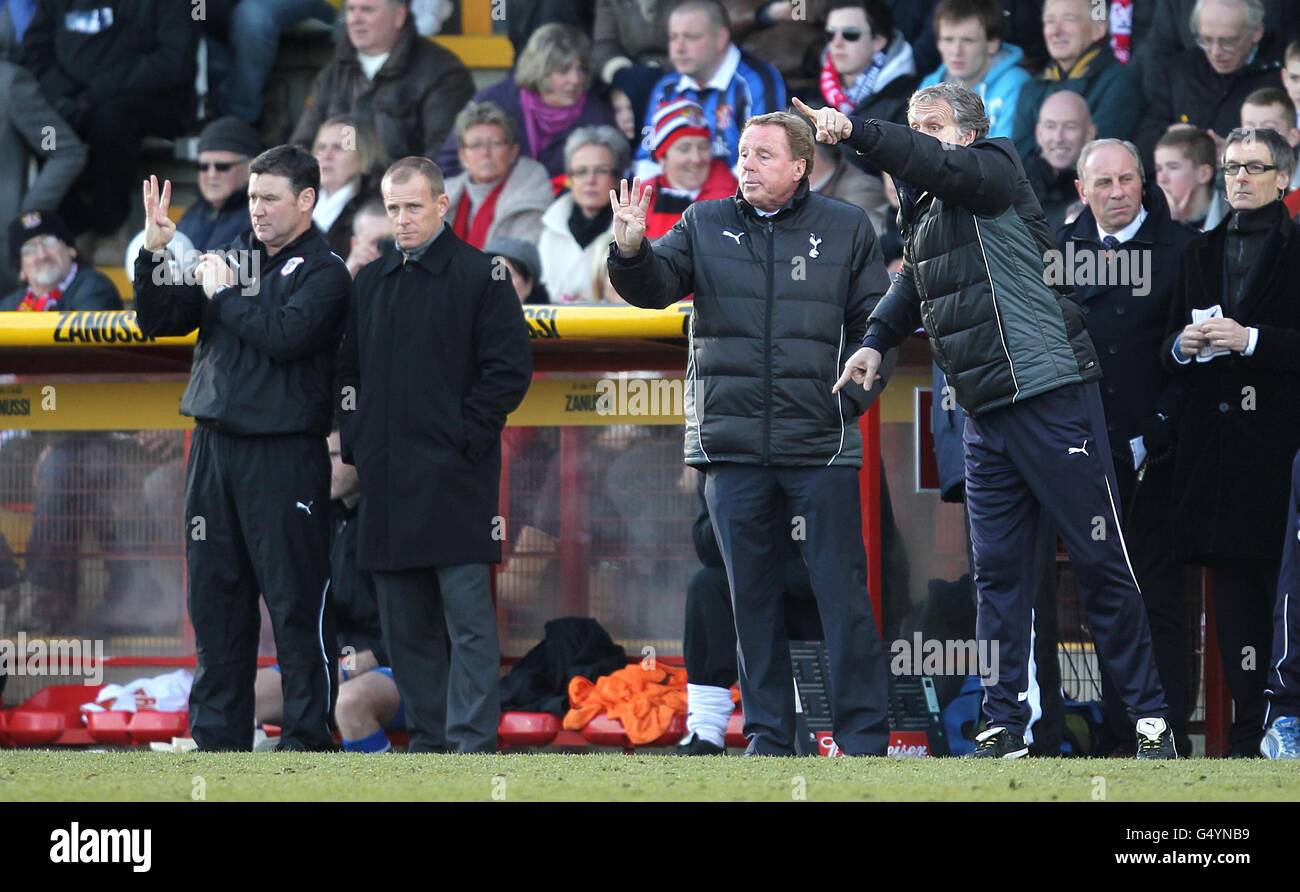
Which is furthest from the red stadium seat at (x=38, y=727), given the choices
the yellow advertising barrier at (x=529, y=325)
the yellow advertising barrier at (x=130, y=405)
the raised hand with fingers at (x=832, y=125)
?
the raised hand with fingers at (x=832, y=125)

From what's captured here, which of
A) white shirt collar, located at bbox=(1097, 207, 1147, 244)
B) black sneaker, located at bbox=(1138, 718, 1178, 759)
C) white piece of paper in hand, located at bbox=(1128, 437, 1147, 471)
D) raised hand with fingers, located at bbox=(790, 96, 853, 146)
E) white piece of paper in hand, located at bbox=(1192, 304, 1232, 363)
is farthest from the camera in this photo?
white shirt collar, located at bbox=(1097, 207, 1147, 244)

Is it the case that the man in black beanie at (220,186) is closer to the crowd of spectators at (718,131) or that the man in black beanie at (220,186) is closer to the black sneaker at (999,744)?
the crowd of spectators at (718,131)

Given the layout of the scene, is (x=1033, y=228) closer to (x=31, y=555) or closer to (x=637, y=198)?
(x=637, y=198)

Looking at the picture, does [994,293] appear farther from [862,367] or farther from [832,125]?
[832,125]

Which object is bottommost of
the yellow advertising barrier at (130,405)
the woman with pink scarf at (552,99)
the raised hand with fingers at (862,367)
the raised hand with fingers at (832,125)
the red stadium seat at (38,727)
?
the red stadium seat at (38,727)

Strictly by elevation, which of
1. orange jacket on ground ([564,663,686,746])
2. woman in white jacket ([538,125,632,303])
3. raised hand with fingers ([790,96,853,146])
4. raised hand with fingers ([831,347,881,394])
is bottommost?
orange jacket on ground ([564,663,686,746])

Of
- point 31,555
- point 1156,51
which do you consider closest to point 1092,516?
point 1156,51

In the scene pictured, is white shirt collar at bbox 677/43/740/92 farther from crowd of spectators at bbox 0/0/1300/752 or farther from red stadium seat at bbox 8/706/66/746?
red stadium seat at bbox 8/706/66/746

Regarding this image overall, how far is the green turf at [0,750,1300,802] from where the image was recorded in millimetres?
3811

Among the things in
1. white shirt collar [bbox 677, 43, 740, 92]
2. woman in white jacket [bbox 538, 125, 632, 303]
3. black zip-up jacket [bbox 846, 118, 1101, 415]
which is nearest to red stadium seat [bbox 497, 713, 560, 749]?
woman in white jacket [bbox 538, 125, 632, 303]

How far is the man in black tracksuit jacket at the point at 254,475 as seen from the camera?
19.7 ft

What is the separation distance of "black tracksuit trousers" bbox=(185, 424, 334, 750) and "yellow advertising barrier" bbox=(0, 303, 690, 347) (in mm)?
1075

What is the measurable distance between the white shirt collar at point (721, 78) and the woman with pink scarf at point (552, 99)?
419 millimetres

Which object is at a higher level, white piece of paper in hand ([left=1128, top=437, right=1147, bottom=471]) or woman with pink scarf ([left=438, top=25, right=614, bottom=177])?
woman with pink scarf ([left=438, top=25, right=614, bottom=177])
